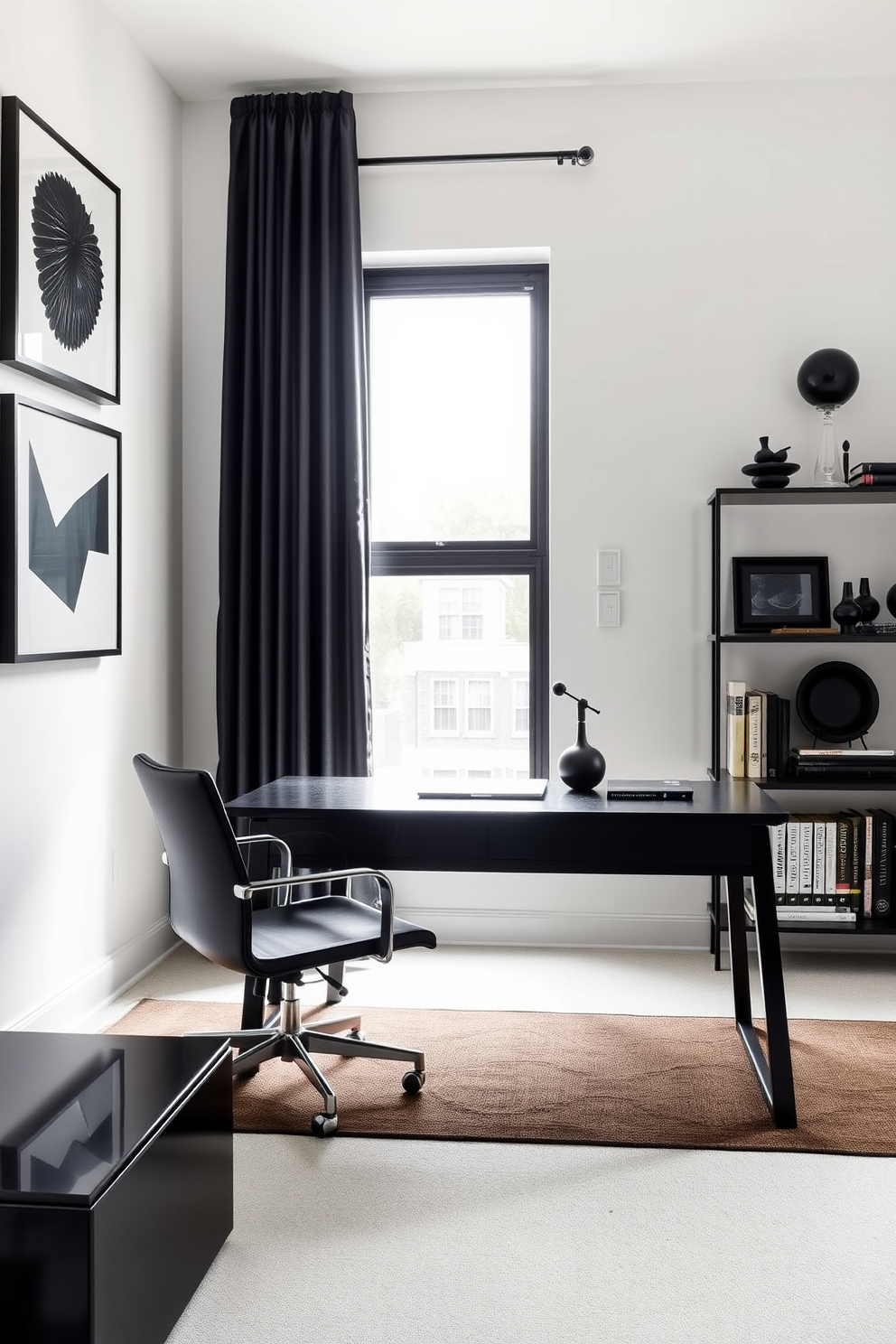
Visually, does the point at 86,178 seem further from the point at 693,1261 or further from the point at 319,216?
the point at 693,1261

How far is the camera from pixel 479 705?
13.3 ft

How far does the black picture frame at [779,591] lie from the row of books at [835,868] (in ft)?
2.25

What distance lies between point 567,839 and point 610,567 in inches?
58.6

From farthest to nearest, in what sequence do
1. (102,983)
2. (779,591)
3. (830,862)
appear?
(779,591), (830,862), (102,983)

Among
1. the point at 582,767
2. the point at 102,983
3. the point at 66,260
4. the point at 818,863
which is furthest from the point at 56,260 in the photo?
the point at 818,863

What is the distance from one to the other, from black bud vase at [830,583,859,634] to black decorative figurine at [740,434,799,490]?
0.42 meters

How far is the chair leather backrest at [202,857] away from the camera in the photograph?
7.41 ft

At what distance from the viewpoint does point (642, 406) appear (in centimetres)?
379

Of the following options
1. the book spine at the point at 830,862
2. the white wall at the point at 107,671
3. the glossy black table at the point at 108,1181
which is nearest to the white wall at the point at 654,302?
the white wall at the point at 107,671

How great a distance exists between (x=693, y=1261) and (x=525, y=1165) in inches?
17.6

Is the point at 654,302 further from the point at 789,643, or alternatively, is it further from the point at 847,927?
the point at 847,927

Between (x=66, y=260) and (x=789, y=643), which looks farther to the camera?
(x=789, y=643)

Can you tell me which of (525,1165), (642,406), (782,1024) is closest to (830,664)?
(642,406)

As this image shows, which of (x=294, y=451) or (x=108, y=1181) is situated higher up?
(x=294, y=451)
